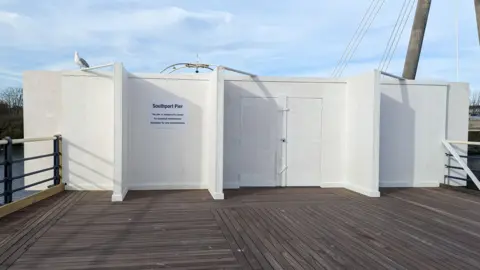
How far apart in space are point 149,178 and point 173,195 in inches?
29.3

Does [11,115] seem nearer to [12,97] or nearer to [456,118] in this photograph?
[12,97]

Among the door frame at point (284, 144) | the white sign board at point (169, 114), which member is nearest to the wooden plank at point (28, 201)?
the white sign board at point (169, 114)

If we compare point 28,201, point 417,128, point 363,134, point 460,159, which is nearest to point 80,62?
point 28,201

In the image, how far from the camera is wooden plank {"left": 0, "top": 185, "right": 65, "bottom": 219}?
4466mm

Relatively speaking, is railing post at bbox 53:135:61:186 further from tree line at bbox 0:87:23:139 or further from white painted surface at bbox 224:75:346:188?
tree line at bbox 0:87:23:139

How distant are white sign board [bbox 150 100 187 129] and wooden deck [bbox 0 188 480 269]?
133cm

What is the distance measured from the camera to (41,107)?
6312mm

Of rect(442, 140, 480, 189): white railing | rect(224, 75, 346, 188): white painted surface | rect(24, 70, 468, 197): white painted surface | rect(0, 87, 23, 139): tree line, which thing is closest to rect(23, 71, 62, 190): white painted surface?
rect(24, 70, 468, 197): white painted surface

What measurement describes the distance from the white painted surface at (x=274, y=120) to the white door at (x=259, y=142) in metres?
0.02

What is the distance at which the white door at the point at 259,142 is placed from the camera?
6672 mm

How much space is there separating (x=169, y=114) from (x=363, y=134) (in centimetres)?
348

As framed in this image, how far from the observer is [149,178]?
6.46m

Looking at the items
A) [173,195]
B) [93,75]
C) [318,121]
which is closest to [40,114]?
[93,75]

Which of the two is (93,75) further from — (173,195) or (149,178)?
(173,195)
